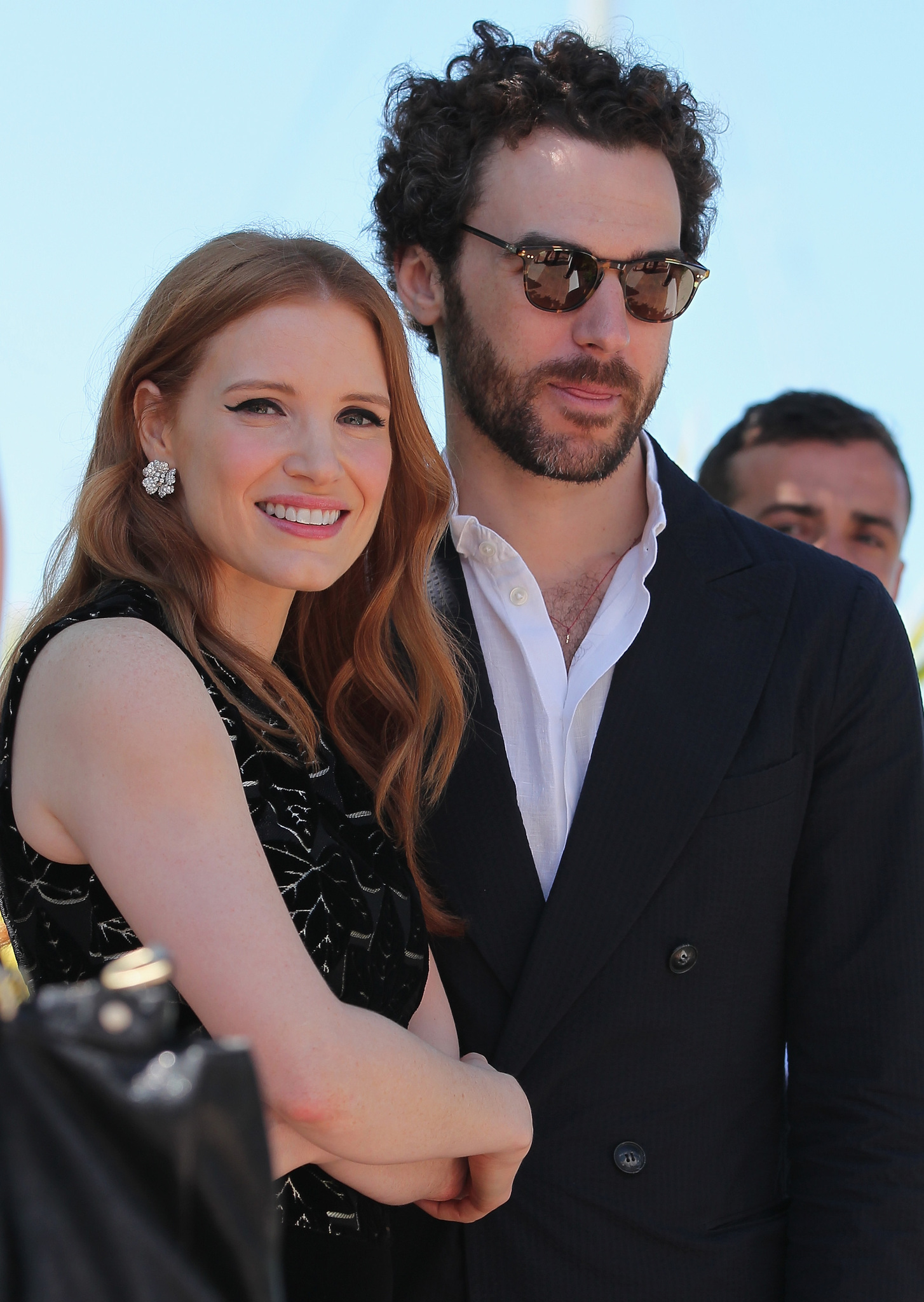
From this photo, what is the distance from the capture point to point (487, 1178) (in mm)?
1799

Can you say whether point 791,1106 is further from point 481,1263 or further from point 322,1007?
point 322,1007

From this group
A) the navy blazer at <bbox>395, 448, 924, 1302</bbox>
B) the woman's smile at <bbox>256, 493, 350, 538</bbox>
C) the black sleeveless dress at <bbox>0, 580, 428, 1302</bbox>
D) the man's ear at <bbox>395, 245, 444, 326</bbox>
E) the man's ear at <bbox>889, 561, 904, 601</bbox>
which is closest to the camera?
the black sleeveless dress at <bbox>0, 580, 428, 1302</bbox>

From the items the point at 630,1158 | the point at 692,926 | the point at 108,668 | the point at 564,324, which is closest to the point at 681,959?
the point at 692,926

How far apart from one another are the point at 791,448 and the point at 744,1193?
2.19 metres

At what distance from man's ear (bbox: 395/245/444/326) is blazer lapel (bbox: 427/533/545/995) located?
1.06 meters

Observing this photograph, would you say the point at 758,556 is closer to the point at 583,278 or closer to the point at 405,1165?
the point at 583,278

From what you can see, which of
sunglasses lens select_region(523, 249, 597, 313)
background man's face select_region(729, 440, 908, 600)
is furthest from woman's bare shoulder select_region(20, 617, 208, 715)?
background man's face select_region(729, 440, 908, 600)

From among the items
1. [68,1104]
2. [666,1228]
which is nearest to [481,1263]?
[666,1228]

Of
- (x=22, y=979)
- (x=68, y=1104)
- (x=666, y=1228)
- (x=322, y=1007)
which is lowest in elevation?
(x=666, y=1228)

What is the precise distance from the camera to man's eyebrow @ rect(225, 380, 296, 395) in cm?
185

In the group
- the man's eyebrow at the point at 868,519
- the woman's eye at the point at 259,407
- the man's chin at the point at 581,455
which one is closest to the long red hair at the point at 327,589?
→ the woman's eye at the point at 259,407

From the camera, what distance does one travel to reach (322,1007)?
1.44m

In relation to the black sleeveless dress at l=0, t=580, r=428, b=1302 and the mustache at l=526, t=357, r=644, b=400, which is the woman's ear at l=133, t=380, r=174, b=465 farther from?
Result: the mustache at l=526, t=357, r=644, b=400

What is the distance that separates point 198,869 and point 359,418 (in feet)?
2.75
